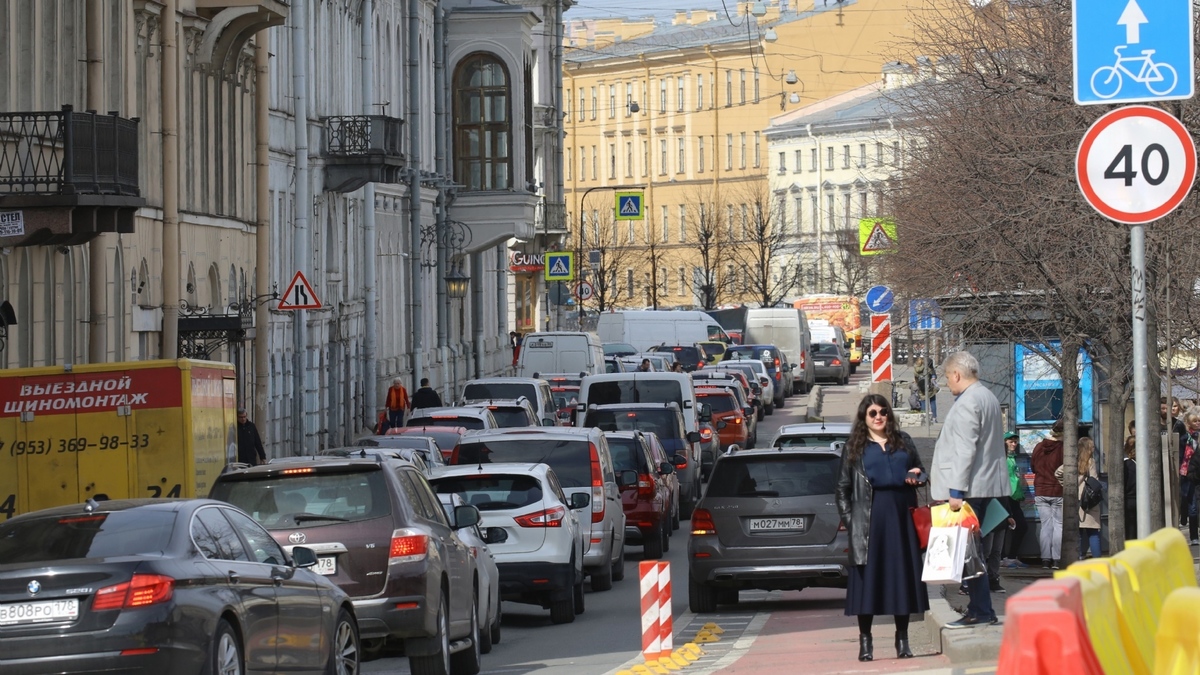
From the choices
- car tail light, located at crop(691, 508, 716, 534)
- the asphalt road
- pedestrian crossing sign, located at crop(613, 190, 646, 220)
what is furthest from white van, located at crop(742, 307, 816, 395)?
car tail light, located at crop(691, 508, 716, 534)

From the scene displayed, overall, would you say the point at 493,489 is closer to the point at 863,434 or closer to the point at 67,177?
the point at 863,434

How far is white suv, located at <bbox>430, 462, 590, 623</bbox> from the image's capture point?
61.5 ft

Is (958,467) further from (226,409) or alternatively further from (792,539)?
(226,409)

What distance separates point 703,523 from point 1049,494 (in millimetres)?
6179

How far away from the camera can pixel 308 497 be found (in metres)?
14.3

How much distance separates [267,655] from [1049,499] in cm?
1377

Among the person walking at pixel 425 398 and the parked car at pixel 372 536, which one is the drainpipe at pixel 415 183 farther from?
the parked car at pixel 372 536

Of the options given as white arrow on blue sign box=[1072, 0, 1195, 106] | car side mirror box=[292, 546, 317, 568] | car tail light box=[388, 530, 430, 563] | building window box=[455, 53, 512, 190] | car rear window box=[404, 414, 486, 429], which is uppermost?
building window box=[455, 53, 512, 190]

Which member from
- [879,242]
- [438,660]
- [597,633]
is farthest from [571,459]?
[879,242]

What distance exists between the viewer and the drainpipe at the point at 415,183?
5244 cm

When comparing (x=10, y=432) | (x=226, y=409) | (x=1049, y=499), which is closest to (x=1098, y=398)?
(x=1049, y=499)

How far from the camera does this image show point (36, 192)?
2395 cm

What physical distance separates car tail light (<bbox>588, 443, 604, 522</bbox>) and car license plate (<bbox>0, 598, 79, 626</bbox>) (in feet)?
37.4

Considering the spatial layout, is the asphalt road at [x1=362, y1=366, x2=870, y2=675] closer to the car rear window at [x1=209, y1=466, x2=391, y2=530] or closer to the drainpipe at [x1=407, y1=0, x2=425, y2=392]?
the car rear window at [x1=209, y1=466, x2=391, y2=530]
